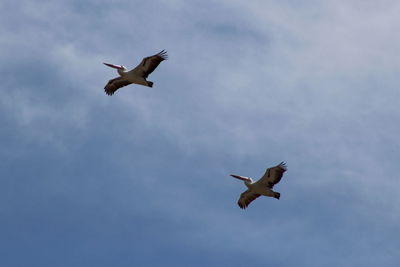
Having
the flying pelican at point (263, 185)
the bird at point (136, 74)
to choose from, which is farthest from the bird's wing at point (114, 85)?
the flying pelican at point (263, 185)

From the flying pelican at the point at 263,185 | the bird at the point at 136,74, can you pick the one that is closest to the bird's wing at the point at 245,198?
the flying pelican at the point at 263,185

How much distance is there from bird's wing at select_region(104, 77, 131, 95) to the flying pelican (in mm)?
9494

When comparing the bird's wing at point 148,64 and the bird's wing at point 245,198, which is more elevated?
the bird's wing at point 148,64

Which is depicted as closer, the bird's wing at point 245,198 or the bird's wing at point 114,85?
the bird's wing at point 245,198

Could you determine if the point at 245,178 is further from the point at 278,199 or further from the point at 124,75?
the point at 124,75

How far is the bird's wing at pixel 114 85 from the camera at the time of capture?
4136 inches

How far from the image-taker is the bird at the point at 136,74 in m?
101

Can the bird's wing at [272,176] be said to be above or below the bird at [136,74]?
below

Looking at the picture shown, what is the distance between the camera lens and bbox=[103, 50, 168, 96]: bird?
101 metres

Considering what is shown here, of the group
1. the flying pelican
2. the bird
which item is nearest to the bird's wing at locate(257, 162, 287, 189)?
the flying pelican

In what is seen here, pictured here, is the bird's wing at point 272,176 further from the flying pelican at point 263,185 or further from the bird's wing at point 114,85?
the bird's wing at point 114,85

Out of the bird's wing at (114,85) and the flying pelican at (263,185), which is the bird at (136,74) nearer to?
the bird's wing at (114,85)

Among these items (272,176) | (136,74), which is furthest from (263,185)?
(136,74)

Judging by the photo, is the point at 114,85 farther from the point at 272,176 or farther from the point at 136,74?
the point at 272,176
